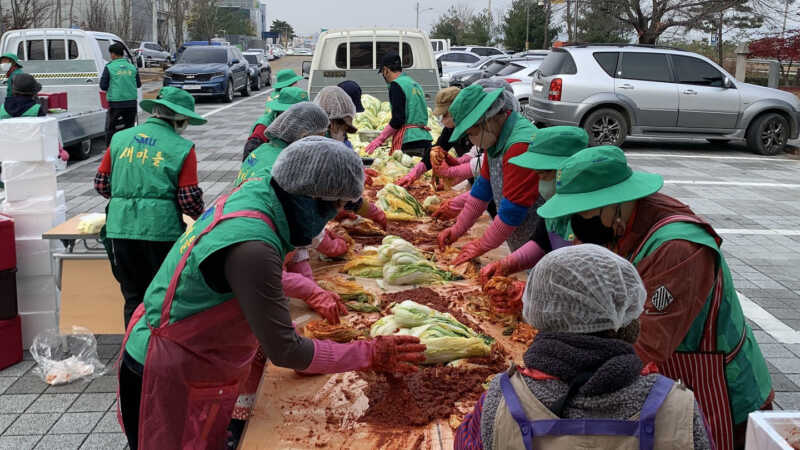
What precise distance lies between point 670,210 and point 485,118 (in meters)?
1.69

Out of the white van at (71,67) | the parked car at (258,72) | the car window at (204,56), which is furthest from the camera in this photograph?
the parked car at (258,72)

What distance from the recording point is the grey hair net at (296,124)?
4.16 meters

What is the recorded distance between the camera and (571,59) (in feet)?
45.3

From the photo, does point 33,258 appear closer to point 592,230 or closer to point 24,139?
point 24,139

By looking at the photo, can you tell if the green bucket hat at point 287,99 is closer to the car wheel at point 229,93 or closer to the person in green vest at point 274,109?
the person in green vest at point 274,109

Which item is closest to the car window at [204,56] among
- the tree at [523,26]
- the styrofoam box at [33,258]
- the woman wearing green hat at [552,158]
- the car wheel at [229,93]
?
the car wheel at [229,93]

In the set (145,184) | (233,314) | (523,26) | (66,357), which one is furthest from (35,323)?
(523,26)

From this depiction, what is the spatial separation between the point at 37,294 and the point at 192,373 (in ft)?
10.3

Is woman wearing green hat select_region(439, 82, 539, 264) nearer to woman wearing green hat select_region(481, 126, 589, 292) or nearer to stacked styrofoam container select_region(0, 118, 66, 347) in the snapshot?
woman wearing green hat select_region(481, 126, 589, 292)

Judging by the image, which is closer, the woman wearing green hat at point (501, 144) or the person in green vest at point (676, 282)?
the person in green vest at point (676, 282)

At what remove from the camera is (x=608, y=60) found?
542 inches

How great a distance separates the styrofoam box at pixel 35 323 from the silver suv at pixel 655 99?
35.0 ft

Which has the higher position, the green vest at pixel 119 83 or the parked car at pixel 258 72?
the parked car at pixel 258 72

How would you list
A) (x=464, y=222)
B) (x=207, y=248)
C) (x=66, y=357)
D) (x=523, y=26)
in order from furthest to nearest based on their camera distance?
1. (x=523, y=26)
2. (x=66, y=357)
3. (x=464, y=222)
4. (x=207, y=248)
